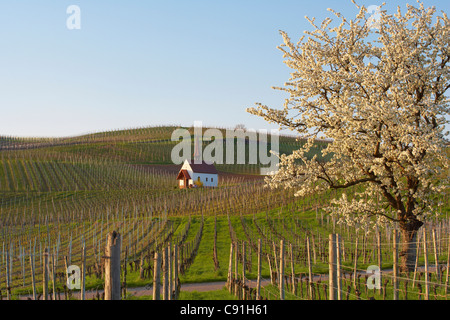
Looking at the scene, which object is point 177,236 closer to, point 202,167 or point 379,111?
point 379,111

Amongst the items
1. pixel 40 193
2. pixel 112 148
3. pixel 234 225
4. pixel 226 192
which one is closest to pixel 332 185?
pixel 234 225

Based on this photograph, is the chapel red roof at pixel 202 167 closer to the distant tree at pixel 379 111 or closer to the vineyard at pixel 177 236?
the vineyard at pixel 177 236

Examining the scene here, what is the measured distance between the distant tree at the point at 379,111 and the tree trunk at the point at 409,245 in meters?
0.03

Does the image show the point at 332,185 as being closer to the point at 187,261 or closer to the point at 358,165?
the point at 358,165

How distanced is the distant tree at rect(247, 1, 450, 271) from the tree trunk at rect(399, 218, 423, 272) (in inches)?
1.3

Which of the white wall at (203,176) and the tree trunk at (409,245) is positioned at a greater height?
the white wall at (203,176)

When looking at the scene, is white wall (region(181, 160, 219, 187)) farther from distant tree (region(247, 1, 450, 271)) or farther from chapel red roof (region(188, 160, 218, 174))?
distant tree (region(247, 1, 450, 271))

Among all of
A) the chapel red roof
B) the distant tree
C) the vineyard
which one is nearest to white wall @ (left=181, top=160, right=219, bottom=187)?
the chapel red roof

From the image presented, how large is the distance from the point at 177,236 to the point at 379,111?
14.9 meters

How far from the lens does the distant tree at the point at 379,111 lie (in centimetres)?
1689

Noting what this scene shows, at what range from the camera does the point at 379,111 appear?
1636cm

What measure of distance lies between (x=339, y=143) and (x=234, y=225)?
18413 mm

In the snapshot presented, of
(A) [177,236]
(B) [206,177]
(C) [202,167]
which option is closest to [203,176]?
(B) [206,177]

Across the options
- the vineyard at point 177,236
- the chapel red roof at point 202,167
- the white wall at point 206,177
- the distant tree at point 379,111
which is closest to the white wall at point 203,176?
the white wall at point 206,177
